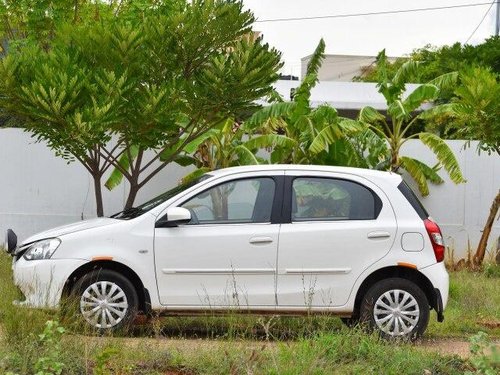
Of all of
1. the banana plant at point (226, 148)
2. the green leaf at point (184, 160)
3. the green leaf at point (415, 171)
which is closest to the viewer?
the banana plant at point (226, 148)

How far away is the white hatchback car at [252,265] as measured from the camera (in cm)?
966

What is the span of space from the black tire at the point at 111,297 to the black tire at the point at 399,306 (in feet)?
7.48

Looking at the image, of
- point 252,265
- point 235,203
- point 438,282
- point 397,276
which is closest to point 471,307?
point 438,282

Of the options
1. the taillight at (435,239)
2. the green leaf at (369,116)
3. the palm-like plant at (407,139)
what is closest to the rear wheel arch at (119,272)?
the taillight at (435,239)

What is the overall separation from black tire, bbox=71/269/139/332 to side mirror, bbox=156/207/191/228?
0.65m

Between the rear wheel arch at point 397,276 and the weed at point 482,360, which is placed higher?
the rear wheel arch at point 397,276

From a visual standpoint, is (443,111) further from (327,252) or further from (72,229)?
(72,229)

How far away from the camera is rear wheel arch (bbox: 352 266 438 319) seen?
984 cm

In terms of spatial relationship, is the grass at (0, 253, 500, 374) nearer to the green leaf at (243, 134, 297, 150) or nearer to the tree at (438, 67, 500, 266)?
the green leaf at (243, 134, 297, 150)

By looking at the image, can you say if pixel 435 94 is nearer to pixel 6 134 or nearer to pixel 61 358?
pixel 6 134

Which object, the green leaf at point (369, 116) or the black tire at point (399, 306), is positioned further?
the green leaf at point (369, 116)

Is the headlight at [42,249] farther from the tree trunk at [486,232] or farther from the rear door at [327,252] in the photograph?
the tree trunk at [486,232]

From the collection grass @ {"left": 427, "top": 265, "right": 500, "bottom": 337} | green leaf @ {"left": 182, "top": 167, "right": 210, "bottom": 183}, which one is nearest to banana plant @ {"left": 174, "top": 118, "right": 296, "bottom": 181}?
green leaf @ {"left": 182, "top": 167, "right": 210, "bottom": 183}

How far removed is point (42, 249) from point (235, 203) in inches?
77.5
